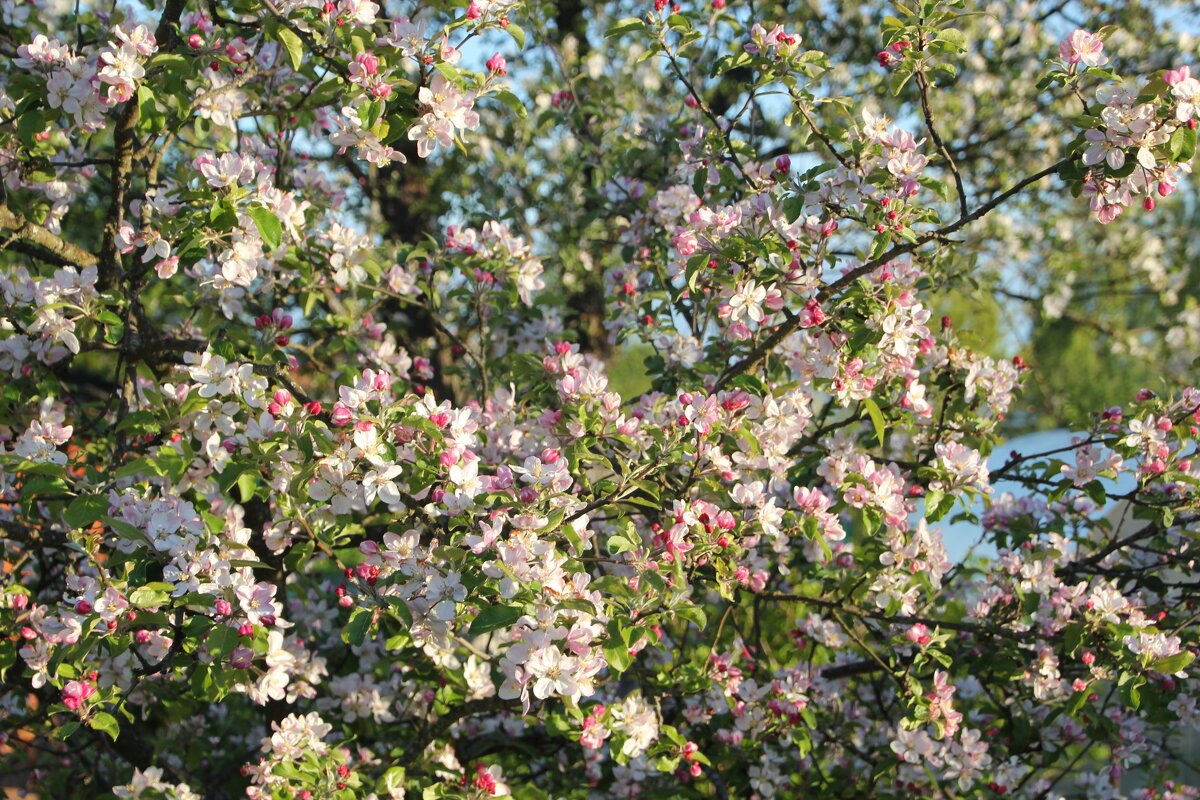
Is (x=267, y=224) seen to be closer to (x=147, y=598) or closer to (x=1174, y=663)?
(x=147, y=598)

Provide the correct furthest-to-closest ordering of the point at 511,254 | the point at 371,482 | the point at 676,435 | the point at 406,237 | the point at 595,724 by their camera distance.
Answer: the point at 406,237, the point at 511,254, the point at 595,724, the point at 676,435, the point at 371,482

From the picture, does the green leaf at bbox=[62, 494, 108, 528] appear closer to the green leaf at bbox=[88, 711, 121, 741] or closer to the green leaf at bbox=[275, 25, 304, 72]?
the green leaf at bbox=[88, 711, 121, 741]

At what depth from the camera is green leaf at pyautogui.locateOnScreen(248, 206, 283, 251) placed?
2.12m

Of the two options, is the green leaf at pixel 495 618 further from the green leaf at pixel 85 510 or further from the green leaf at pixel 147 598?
the green leaf at pixel 85 510

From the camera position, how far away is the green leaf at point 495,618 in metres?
1.80

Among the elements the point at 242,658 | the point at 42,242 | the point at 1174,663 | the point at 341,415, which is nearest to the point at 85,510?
the point at 242,658

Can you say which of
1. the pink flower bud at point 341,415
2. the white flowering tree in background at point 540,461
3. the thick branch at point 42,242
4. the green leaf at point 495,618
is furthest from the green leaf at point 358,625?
the thick branch at point 42,242

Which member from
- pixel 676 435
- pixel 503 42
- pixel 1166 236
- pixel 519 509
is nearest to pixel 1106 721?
pixel 676 435

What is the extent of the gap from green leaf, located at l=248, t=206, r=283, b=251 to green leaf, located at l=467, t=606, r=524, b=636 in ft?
3.12

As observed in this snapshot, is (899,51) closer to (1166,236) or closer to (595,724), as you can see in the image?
(595,724)

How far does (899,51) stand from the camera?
86.8 inches

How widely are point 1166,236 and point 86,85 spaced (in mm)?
6455

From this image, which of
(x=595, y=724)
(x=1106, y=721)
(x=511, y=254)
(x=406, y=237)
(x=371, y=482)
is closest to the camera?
(x=371, y=482)

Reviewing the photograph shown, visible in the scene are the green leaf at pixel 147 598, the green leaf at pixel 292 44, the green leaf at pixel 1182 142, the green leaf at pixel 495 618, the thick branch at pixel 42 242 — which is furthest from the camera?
the thick branch at pixel 42 242
